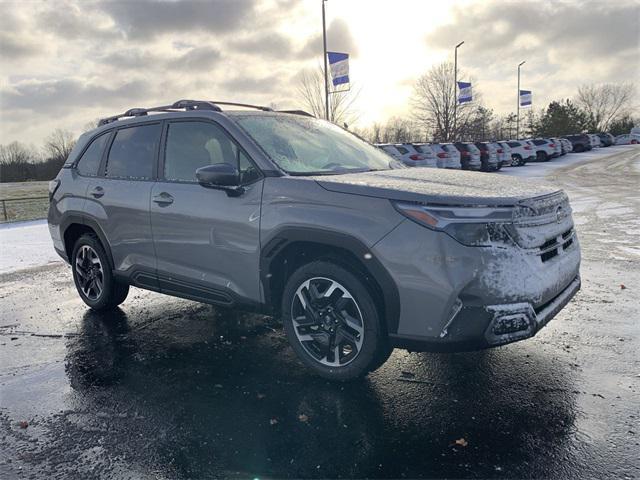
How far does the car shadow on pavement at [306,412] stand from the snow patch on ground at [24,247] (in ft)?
15.6

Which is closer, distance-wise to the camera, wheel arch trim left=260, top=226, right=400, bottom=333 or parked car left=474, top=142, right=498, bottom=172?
wheel arch trim left=260, top=226, right=400, bottom=333

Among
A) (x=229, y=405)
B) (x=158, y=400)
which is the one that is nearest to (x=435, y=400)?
(x=229, y=405)

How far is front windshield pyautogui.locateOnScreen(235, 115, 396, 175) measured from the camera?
12.7 ft

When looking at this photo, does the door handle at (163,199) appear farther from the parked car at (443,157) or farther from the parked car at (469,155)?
the parked car at (469,155)

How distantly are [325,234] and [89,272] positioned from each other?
3297 millimetres

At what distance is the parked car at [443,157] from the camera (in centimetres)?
2178

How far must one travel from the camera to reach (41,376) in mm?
3920

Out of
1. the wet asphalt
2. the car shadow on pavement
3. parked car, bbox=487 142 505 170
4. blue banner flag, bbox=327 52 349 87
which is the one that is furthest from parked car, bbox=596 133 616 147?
the car shadow on pavement

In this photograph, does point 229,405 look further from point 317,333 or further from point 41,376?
point 41,376

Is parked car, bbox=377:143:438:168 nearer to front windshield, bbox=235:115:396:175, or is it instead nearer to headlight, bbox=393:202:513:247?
front windshield, bbox=235:115:396:175

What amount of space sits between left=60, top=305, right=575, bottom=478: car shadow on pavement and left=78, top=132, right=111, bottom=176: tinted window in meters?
1.91

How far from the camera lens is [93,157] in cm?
529

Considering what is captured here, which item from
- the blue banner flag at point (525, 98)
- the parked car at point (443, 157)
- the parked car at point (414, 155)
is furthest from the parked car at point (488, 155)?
the blue banner flag at point (525, 98)

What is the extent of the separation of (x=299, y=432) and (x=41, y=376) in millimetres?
2248
